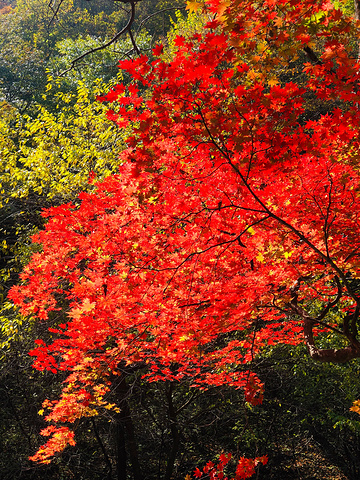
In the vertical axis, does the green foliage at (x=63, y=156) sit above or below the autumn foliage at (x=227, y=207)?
above

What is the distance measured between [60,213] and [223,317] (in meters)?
3.89

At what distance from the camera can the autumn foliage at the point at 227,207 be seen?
310 centimetres

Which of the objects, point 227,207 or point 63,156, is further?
point 63,156

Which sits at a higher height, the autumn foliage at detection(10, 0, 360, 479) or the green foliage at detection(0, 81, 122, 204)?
the green foliage at detection(0, 81, 122, 204)

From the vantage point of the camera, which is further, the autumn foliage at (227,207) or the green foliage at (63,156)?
the green foliage at (63,156)

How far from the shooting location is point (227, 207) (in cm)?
382

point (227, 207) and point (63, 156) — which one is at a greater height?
point (63, 156)

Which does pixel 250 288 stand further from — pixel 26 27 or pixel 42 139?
pixel 26 27

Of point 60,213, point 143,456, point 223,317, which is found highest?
point 60,213

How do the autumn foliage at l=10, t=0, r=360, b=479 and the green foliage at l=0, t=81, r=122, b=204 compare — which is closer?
the autumn foliage at l=10, t=0, r=360, b=479

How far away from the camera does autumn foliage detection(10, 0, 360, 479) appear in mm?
3102

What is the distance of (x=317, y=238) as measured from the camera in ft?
13.7

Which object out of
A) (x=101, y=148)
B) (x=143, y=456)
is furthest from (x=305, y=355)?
(x=101, y=148)

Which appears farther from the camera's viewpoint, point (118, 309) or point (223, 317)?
point (118, 309)
